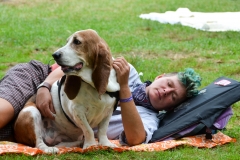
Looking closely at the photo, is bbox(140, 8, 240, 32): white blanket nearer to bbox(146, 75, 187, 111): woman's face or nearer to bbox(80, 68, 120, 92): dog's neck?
bbox(146, 75, 187, 111): woman's face

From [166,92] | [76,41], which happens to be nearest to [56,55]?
[76,41]

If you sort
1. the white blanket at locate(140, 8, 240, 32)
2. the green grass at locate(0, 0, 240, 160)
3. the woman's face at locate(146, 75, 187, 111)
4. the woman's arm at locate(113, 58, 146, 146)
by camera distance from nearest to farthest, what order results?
the woman's arm at locate(113, 58, 146, 146) < the woman's face at locate(146, 75, 187, 111) < the green grass at locate(0, 0, 240, 160) < the white blanket at locate(140, 8, 240, 32)

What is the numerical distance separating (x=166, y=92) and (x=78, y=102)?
1093 millimetres

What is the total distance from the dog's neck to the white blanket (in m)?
7.50

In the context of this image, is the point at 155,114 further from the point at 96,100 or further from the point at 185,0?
the point at 185,0

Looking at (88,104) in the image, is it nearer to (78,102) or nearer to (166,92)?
(78,102)

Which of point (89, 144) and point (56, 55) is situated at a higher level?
point (56, 55)

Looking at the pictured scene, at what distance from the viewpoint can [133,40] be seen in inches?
390

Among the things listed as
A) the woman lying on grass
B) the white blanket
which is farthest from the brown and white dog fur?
the white blanket

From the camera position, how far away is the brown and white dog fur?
3.48 m

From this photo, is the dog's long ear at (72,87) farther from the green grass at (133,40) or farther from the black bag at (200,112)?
the black bag at (200,112)

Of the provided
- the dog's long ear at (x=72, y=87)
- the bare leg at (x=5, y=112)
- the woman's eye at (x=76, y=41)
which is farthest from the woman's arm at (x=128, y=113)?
the bare leg at (x=5, y=112)

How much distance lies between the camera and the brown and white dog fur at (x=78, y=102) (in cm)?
348

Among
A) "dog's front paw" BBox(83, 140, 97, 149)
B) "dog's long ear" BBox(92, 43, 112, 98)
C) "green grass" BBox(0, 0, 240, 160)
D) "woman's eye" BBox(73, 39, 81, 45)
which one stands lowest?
"green grass" BBox(0, 0, 240, 160)
